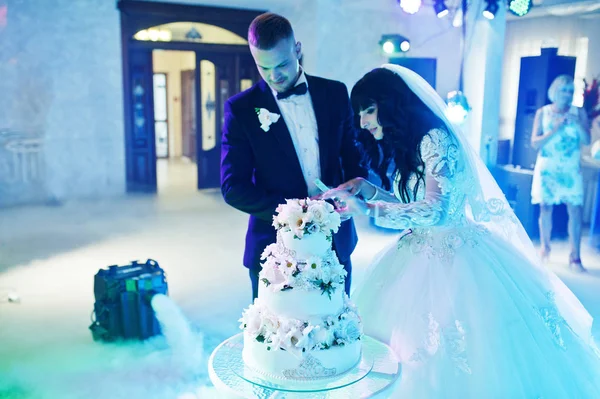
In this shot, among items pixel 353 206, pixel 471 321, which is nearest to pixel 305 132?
pixel 353 206

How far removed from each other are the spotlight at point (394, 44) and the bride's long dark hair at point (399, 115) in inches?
252

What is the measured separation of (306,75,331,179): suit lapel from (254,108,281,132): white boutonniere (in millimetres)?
161

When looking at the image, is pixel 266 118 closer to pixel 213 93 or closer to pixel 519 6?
pixel 519 6

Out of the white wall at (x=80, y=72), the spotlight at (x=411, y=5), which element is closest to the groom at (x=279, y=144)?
the spotlight at (x=411, y=5)

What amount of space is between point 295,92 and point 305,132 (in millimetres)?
158

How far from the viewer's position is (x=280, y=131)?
86.3 inches

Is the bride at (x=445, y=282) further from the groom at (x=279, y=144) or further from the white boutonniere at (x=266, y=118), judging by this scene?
the white boutonniere at (x=266, y=118)

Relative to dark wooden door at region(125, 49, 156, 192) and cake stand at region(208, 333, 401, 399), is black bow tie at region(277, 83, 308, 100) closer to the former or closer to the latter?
cake stand at region(208, 333, 401, 399)

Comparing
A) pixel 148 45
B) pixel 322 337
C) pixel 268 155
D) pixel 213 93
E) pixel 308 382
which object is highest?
pixel 148 45

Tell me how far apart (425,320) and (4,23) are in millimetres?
7325

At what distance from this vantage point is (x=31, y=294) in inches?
177

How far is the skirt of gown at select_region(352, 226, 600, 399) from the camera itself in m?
1.92

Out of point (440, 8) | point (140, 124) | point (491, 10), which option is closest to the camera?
point (440, 8)

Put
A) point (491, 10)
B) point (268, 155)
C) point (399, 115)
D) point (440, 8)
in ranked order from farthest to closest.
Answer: point (491, 10) < point (440, 8) < point (268, 155) < point (399, 115)
